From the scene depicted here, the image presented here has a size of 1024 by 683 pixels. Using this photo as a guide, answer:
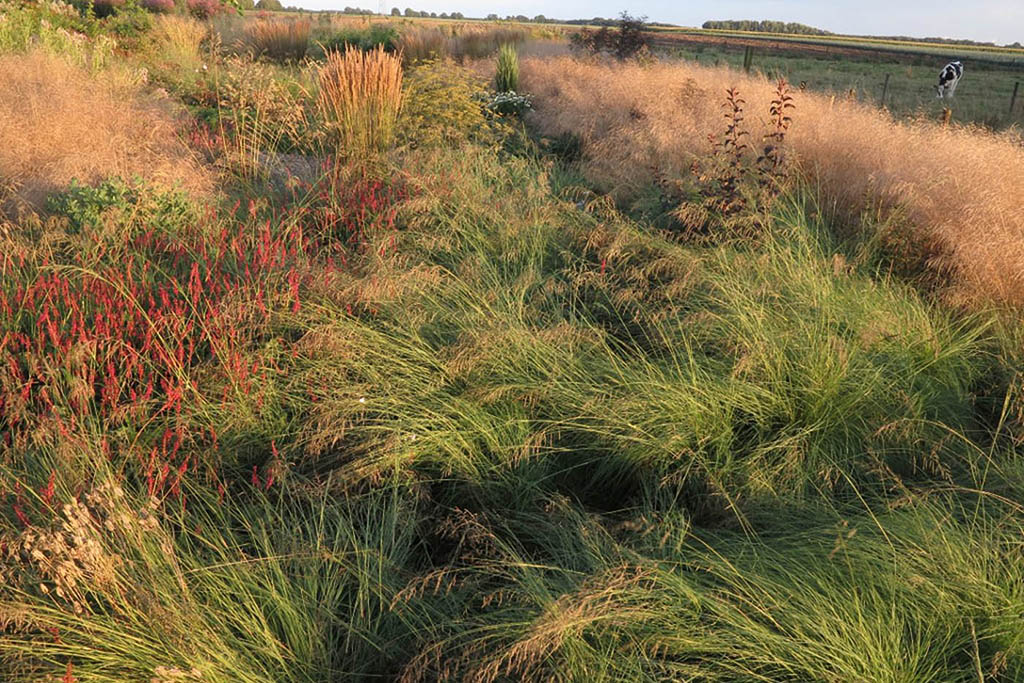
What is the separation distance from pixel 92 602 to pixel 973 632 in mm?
2122

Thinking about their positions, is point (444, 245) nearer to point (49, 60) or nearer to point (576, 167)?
point (576, 167)

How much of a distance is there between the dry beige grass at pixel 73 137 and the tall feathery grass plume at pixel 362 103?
3.77 ft

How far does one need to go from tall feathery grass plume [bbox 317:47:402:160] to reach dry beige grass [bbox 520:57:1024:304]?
1.75 metres

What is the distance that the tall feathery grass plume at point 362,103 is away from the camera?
18.9ft

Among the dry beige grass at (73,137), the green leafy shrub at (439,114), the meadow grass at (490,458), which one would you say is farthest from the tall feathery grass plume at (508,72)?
the meadow grass at (490,458)

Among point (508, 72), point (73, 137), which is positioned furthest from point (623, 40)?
point (73, 137)

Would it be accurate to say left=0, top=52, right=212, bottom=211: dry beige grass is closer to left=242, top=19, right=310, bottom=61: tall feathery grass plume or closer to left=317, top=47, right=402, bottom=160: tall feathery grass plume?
left=317, top=47, right=402, bottom=160: tall feathery grass plume

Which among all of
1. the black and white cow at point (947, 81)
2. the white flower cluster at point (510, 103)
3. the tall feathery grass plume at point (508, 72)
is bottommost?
the white flower cluster at point (510, 103)

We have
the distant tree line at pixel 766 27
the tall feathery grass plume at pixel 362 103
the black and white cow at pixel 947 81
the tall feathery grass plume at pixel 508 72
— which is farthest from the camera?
the distant tree line at pixel 766 27

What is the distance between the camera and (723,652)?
1.77 meters

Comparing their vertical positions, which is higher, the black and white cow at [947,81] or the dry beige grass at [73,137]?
the black and white cow at [947,81]

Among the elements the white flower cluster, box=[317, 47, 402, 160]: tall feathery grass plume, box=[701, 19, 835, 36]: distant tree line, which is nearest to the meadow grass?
box=[317, 47, 402, 160]: tall feathery grass plume

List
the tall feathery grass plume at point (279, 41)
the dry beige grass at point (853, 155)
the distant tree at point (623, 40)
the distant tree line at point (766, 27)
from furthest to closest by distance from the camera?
the distant tree line at point (766, 27), the tall feathery grass plume at point (279, 41), the distant tree at point (623, 40), the dry beige grass at point (853, 155)

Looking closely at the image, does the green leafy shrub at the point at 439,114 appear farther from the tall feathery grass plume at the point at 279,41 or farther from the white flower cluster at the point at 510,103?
the tall feathery grass plume at the point at 279,41
